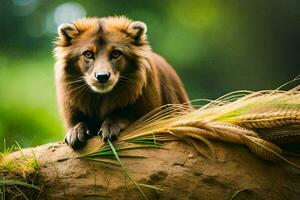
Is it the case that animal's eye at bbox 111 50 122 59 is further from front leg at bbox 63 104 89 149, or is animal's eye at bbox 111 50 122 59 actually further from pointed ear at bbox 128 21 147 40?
front leg at bbox 63 104 89 149

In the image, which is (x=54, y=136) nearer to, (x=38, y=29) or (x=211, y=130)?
(x=38, y=29)

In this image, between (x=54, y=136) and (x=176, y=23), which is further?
(x=176, y=23)

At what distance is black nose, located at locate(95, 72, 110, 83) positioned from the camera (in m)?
5.12

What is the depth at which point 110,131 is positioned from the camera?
4.75 meters

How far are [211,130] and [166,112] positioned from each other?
483 millimetres

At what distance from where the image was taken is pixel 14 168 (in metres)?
4.61

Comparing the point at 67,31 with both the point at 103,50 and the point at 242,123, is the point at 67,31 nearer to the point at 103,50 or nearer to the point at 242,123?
the point at 103,50

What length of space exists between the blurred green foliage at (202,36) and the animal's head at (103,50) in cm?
397

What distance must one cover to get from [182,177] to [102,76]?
1051mm

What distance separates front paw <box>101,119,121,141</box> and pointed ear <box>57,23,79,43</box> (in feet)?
2.92

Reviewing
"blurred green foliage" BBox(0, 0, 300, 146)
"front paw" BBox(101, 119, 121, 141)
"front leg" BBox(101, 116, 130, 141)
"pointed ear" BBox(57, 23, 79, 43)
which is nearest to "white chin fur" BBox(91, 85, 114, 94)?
"front leg" BBox(101, 116, 130, 141)

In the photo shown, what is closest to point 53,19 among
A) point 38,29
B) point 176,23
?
point 38,29

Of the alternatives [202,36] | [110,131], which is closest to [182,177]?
[110,131]

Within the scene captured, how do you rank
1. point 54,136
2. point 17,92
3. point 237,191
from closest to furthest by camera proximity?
point 237,191 < point 54,136 < point 17,92
